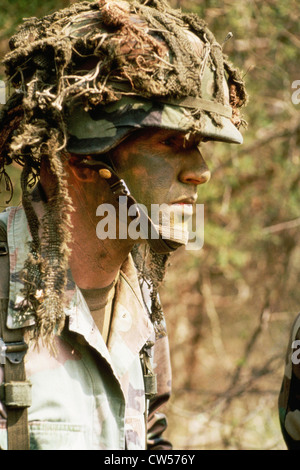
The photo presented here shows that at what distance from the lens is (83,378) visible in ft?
7.86

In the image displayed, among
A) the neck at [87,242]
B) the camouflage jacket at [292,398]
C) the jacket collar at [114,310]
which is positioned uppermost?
the neck at [87,242]

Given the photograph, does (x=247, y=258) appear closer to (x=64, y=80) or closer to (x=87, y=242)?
(x=87, y=242)

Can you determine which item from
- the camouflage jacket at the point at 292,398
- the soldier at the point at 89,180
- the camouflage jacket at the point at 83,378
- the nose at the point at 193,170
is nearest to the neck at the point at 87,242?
the soldier at the point at 89,180

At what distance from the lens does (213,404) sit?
222 inches

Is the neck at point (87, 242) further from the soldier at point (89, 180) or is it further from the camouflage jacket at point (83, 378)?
the camouflage jacket at point (83, 378)

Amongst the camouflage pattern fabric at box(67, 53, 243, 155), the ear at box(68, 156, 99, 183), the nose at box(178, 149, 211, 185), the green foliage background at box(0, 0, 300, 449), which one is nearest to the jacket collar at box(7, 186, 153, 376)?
the ear at box(68, 156, 99, 183)

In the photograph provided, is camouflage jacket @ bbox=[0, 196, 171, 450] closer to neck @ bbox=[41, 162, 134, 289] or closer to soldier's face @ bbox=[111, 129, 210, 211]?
neck @ bbox=[41, 162, 134, 289]

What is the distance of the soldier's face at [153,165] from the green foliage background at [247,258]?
2.50 m

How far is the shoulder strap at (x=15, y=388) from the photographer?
2.16m

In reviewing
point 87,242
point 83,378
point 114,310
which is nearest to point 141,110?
point 87,242
